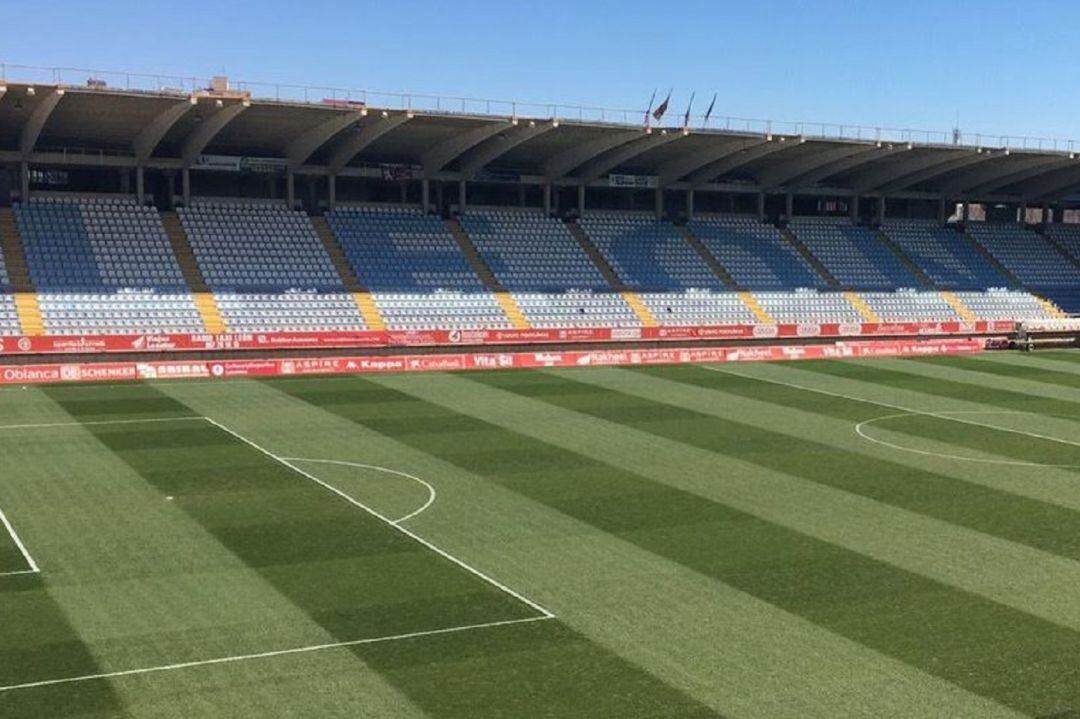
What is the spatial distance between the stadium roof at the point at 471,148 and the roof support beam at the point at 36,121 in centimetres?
7

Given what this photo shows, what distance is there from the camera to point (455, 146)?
50688mm

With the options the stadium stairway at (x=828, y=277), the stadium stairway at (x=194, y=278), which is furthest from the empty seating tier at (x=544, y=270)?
the stadium stairway at (x=194, y=278)

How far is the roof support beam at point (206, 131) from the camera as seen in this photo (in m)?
43.2

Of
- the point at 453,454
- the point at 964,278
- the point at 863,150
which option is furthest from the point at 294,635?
the point at 964,278

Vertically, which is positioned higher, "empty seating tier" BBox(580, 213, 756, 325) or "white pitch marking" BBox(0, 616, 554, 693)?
"empty seating tier" BBox(580, 213, 756, 325)

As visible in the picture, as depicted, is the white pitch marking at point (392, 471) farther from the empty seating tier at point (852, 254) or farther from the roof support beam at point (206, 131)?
the empty seating tier at point (852, 254)

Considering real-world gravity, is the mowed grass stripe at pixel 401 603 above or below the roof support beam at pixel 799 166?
below

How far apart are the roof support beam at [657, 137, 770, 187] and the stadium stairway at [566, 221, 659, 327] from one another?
5268mm

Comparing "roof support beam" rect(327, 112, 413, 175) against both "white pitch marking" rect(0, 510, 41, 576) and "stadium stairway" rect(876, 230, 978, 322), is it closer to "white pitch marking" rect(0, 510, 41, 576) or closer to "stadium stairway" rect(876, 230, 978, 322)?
"white pitch marking" rect(0, 510, 41, 576)

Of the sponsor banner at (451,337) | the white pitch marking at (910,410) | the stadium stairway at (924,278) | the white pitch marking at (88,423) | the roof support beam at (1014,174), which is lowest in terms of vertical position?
the white pitch marking at (910,410)

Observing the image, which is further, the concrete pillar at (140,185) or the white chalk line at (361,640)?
the concrete pillar at (140,185)

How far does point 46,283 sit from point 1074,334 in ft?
149

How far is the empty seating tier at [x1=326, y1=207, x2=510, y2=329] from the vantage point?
48.7 metres

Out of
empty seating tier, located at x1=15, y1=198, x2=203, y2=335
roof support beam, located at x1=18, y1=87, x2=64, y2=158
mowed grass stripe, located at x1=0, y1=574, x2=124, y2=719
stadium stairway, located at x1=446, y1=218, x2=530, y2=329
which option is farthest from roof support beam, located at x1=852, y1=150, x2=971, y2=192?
mowed grass stripe, located at x1=0, y1=574, x2=124, y2=719
